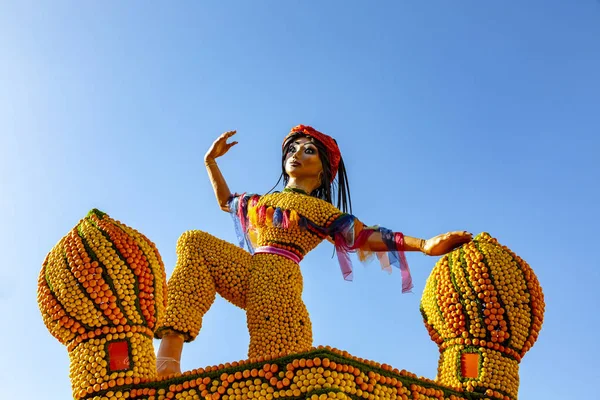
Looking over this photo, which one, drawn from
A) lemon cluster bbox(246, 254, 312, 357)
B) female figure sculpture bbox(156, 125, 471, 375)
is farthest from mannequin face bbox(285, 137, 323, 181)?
lemon cluster bbox(246, 254, 312, 357)

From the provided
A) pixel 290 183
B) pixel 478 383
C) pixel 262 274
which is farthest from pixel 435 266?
pixel 290 183

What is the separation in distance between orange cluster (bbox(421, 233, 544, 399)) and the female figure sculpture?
312 mm

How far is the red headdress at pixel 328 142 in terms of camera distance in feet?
20.7

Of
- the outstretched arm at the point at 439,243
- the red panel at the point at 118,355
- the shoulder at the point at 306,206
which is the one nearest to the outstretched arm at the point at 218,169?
the shoulder at the point at 306,206

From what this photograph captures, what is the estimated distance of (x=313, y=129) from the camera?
636 cm

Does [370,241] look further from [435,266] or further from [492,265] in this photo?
[492,265]

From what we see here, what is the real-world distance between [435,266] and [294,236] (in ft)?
3.35

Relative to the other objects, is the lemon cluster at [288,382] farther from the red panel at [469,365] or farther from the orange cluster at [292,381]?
the red panel at [469,365]

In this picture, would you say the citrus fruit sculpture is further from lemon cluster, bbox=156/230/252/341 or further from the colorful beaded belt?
the colorful beaded belt

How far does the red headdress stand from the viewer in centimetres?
632

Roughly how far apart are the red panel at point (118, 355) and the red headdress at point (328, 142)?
2707 millimetres

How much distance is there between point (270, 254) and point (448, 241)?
4.00ft

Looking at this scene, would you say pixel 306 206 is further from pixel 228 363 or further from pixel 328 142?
pixel 228 363

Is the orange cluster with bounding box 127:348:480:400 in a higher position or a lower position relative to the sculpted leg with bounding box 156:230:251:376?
lower
